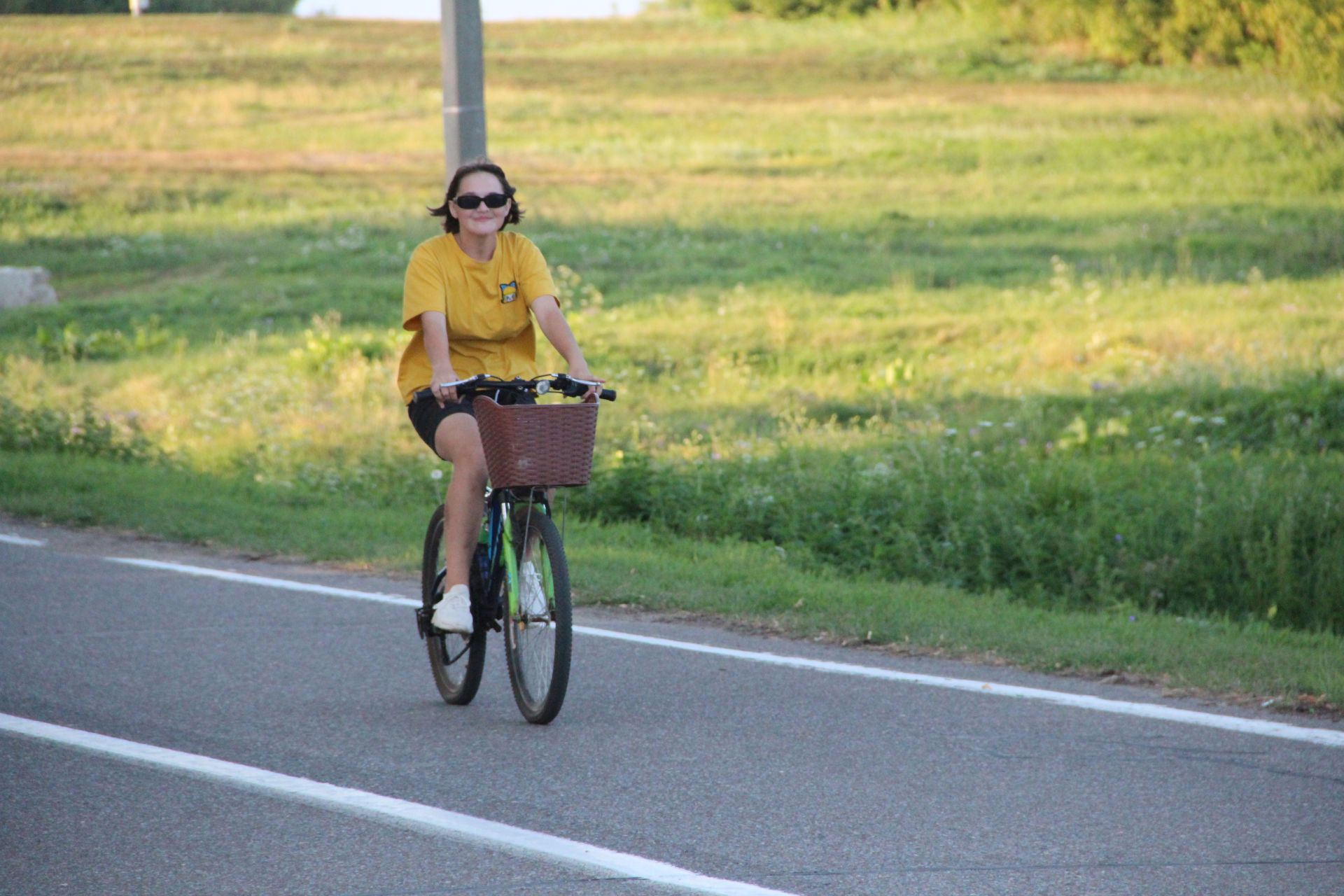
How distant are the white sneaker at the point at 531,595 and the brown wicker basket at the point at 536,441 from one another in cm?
42

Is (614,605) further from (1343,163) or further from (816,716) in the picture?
(1343,163)

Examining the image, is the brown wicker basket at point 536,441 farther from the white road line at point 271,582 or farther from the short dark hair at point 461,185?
the white road line at point 271,582

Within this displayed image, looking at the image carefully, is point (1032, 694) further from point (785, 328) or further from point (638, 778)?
point (785, 328)

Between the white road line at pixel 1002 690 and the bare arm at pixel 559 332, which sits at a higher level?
the bare arm at pixel 559 332

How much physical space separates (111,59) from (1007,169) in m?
21.6

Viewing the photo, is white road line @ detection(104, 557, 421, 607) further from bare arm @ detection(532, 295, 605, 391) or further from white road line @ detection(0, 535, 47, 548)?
bare arm @ detection(532, 295, 605, 391)

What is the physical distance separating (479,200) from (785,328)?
41.3 feet

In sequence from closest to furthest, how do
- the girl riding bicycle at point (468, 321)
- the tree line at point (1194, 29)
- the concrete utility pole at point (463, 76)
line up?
the girl riding bicycle at point (468, 321) < the concrete utility pole at point (463, 76) < the tree line at point (1194, 29)

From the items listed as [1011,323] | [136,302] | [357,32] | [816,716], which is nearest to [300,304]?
[136,302]

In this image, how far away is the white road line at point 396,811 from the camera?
4367 millimetres

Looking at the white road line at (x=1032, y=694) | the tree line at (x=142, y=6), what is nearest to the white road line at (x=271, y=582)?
the white road line at (x=1032, y=694)

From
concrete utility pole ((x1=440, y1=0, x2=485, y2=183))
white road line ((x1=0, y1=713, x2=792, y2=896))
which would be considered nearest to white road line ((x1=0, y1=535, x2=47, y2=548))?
concrete utility pole ((x1=440, y1=0, x2=485, y2=183))

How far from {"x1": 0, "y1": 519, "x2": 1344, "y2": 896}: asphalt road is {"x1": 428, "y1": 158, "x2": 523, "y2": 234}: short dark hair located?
1.93 m

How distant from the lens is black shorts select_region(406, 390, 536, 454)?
585 centimetres
